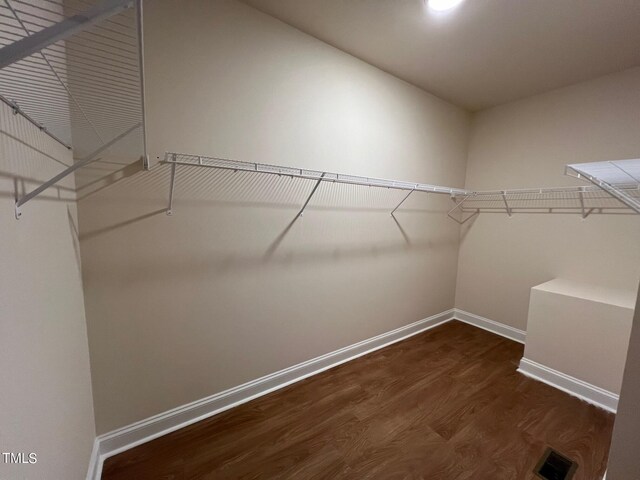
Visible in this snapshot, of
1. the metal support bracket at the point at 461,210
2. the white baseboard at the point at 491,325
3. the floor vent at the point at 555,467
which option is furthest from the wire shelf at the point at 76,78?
the white baseboard at the point at 491,325

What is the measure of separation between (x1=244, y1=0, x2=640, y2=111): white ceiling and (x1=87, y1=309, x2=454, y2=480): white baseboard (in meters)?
2.34

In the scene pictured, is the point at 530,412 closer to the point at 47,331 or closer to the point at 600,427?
the point at 600,427

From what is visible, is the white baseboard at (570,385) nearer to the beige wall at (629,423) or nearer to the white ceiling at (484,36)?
the beige wall at (629,423)

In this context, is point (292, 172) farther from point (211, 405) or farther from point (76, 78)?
point (211, 405)

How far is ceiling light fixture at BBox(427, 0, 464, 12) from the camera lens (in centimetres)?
141

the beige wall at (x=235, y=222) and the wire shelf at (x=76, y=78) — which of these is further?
the beige wall at (x=235, y=222)

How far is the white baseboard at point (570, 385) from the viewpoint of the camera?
70.7 inches

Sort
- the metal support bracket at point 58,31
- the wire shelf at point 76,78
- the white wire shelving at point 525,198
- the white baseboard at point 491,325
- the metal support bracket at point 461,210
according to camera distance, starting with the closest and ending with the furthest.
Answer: the metal support bracket at point 58,31 < the wire shelf at point 76,78 < the white wire shelving at point 525,198 < the white baseboard at point 491,325 < the metal support bracket at point 461,210

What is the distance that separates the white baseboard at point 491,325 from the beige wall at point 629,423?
5.96 feet

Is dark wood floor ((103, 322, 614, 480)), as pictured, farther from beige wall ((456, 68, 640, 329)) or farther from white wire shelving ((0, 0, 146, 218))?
white wire shelving ((0, 0, 146, 218))

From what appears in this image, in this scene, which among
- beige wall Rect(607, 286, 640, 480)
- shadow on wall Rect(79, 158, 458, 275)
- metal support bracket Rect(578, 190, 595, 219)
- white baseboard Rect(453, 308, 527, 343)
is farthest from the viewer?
white baseboard Rect(453, 308, 527, 343)

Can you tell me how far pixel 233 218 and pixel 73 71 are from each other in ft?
2.95

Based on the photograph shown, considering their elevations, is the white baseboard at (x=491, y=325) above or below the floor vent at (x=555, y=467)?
above

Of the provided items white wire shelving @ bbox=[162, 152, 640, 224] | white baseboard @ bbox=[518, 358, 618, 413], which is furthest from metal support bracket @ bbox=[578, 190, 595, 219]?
white baseboard @ bbox=[518, 358, 618, 413]
